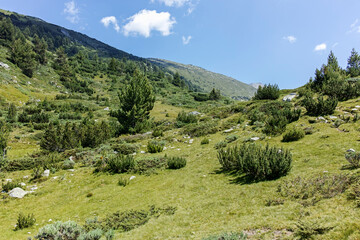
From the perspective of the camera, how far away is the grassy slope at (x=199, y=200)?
4.86m

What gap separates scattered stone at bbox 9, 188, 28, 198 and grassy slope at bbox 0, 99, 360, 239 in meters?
0.41

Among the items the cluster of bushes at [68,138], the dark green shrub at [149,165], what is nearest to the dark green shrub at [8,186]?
the dark green shrub at [149,165]

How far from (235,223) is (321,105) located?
44.9 ft

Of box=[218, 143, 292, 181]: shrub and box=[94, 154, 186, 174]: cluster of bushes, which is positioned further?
box=[94, 154, 186, 174]: cluster of bushes

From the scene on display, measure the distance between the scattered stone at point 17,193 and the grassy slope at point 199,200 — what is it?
41 centimetres

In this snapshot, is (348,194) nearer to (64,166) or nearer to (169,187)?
(169,187)

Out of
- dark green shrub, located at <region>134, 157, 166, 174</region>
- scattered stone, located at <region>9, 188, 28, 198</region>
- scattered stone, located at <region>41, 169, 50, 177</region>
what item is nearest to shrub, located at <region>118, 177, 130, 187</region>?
dark green shrub, located at <region>134, 157, 166, 174</region>

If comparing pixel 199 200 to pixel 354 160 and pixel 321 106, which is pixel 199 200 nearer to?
pixel 354 160

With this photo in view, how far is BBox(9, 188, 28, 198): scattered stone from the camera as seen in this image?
981cm

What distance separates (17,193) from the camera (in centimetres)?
998

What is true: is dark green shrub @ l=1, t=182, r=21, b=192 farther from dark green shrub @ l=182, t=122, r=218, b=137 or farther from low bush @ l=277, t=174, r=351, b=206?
dark green shrub @ l=182, t=122, r=218, b=137

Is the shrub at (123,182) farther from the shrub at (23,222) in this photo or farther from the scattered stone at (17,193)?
the scattered stone at (17,193)

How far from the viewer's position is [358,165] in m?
6.36

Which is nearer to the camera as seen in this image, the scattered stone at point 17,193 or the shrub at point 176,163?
the scattered stone at point 17,193
